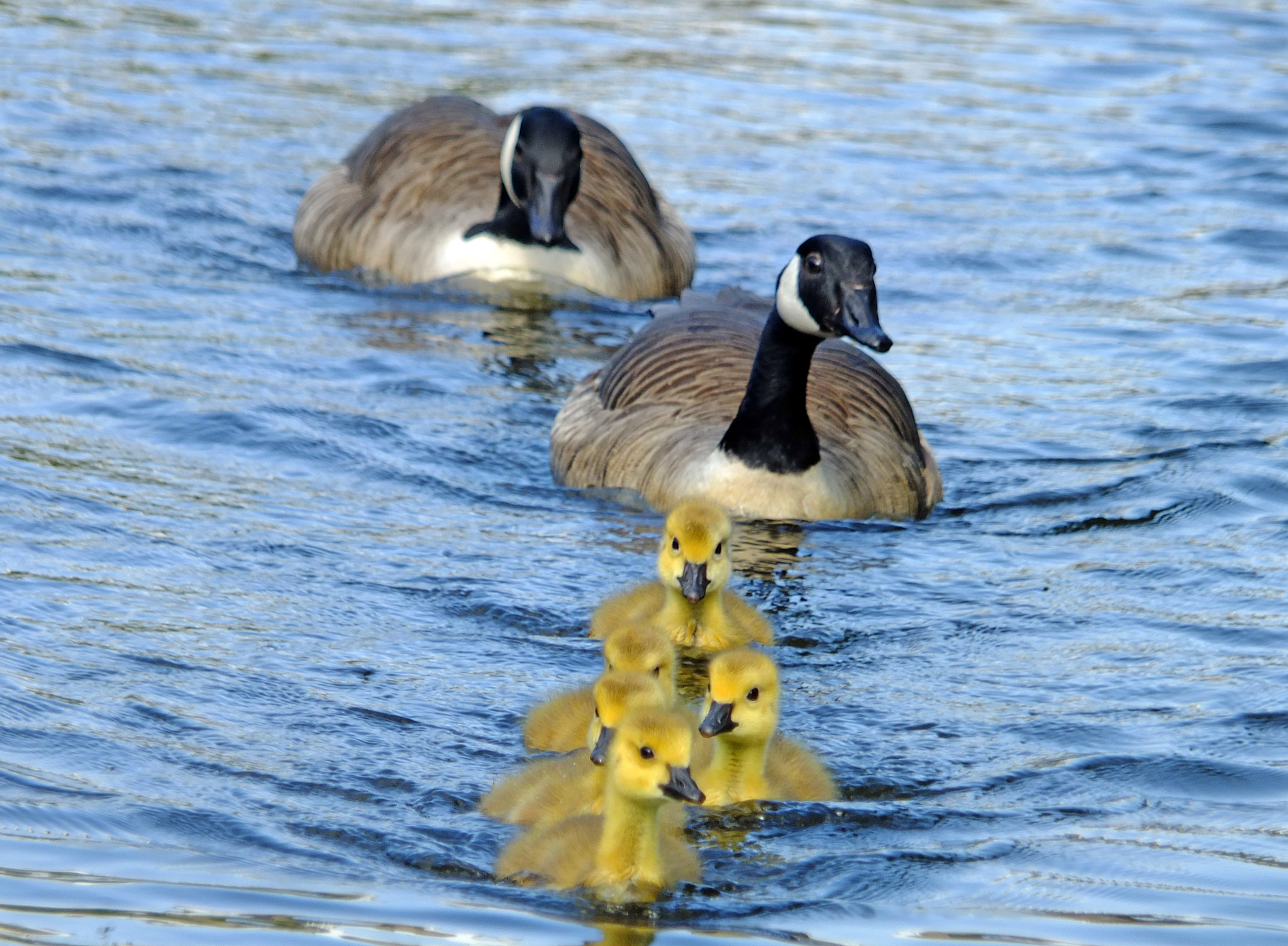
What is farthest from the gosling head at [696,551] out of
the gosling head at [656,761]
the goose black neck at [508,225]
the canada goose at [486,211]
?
the goose black neck at [508,225]

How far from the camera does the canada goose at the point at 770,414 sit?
29.4 ft

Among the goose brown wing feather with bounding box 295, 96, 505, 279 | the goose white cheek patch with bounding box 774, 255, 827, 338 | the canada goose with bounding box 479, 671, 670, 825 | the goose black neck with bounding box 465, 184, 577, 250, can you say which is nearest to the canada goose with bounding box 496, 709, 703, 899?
the canada goose with bounding box 479, 671, 670, 825

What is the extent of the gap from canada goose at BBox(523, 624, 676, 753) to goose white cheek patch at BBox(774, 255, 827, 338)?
262 centimetres

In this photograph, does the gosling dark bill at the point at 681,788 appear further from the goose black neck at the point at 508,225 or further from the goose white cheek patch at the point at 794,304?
the goose black neck at the point at 508,225

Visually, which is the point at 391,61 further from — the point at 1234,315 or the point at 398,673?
the point at 398,673

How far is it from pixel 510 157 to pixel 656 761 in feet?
25.4

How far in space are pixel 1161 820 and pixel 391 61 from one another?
13645mm

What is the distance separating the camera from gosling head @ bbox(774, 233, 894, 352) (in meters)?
8.74

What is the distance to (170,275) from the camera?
12.6 metres

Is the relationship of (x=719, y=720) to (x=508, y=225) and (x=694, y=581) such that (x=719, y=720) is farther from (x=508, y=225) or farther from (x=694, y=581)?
(x=508, y=225)

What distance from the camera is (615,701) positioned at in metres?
5.79

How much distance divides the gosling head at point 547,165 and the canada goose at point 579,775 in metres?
6.33

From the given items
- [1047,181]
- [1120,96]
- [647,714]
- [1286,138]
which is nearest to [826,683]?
[647,714]

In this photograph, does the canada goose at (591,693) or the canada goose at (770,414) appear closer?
the canada goose at (591,693)
